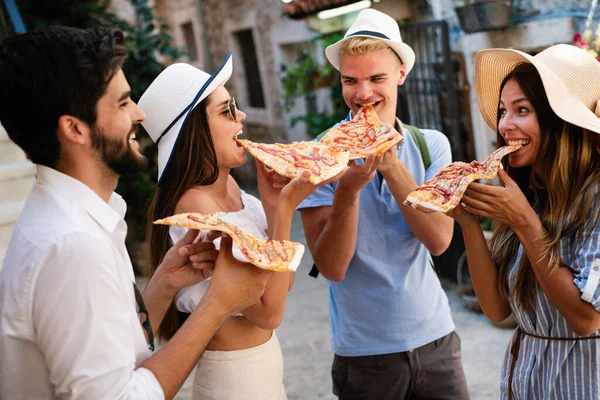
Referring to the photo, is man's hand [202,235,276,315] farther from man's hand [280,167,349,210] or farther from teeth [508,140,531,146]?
teeth [508,140,531,146]

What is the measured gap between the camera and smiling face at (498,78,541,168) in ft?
6.86

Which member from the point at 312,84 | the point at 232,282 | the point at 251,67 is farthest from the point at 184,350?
the point at 251,67

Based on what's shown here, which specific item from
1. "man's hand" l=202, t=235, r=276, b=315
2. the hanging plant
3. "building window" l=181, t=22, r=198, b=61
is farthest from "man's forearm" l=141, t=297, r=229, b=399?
"building window" l=181, t=22, r=198, b=61

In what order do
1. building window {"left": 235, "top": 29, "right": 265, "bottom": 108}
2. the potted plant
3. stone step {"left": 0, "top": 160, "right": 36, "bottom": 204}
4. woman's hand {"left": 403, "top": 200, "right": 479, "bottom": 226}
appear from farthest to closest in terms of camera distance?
building window {"left": 235, "top": 29, "right": 265, "bottom": 108} < the potted plant < stone step {"left": 0, "top": 160, "right": 36, "bottom": 204} < woman's hand {"left": 403, "top": 200, "right": 479, "bottom": 226}

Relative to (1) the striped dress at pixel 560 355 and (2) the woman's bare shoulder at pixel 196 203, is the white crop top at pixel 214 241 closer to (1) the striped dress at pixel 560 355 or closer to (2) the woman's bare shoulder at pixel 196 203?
(2) the woman's bare shoulder at pixel 196 203

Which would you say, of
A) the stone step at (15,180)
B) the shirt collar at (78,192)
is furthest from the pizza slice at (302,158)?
the stone step at (15,180)

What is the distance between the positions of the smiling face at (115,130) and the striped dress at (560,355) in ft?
4.24

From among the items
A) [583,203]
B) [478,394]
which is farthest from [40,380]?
[478,394]

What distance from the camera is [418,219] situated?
2436 mm

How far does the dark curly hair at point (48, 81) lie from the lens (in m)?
1.47

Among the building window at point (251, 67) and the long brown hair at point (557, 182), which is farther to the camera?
the building window at point (251, 67)

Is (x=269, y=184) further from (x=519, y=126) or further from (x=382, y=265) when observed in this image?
(x=519, y=126)

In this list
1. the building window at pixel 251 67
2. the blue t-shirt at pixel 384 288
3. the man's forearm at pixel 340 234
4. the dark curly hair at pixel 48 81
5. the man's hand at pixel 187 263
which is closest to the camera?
the dark curly hair at pixel 48 81

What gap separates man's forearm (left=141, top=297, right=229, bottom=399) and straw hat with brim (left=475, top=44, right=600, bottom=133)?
1183mm
